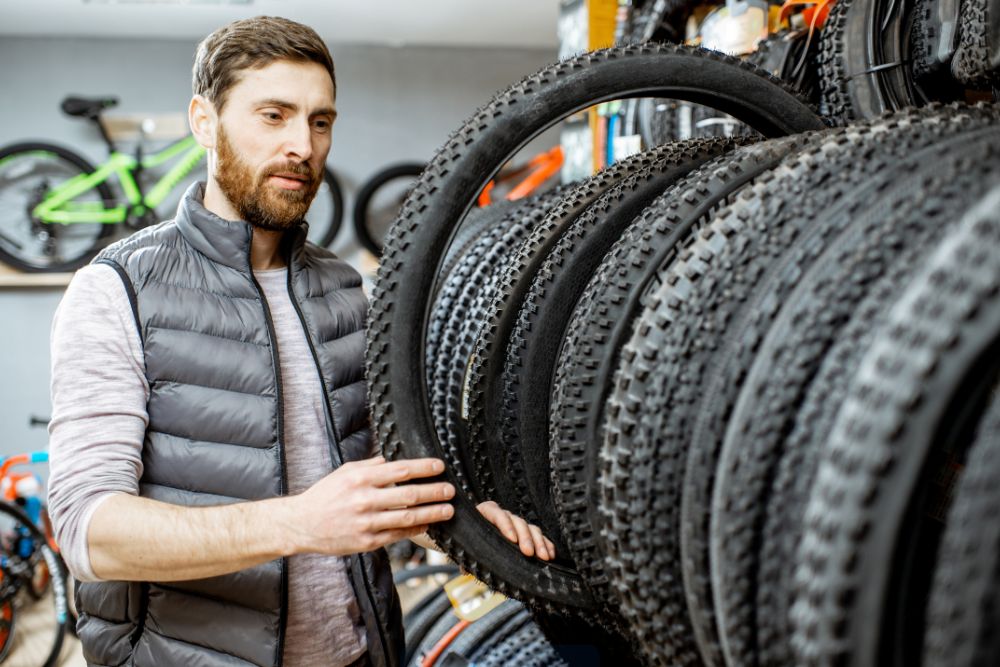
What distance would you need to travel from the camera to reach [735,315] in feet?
1.65

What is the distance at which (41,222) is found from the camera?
414cm

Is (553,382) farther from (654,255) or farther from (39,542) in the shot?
(39,542)

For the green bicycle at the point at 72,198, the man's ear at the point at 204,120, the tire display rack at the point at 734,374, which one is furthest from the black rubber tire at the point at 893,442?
the green bicycle at the point at 72,198

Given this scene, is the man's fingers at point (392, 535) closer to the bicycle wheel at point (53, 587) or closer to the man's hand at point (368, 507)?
the man's hand at point (368, 507)

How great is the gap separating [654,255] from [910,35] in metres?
0.62

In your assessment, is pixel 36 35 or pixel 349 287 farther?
pixel 36 35

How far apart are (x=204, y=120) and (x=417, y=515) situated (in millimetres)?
692

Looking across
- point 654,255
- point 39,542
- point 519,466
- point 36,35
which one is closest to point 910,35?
point 654,255

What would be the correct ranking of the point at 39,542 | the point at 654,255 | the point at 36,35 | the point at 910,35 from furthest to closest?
the point at 36,35, the point at 39,542, the point at 910,35, the point at 654,255

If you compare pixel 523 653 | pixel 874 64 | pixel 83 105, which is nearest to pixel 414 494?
pixel 874 64

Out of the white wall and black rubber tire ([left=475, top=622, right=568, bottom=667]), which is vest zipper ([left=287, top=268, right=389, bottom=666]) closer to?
black rubber tire ([left=475, top=622, right=568, bottom=667])

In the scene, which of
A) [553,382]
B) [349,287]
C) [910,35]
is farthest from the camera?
[349,287]

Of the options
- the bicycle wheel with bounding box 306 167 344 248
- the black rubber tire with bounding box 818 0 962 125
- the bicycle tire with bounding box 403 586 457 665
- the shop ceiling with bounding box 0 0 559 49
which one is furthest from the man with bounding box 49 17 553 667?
the bicycle wheel with bounding box 306 167 344 248

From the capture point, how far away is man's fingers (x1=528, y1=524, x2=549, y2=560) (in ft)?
2.48
